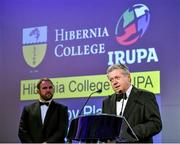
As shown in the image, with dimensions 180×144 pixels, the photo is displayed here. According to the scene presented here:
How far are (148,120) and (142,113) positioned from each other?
9 centimetres

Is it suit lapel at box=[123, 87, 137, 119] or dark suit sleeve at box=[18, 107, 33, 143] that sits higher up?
suit lapel at box=[123, 87, 137, 119]

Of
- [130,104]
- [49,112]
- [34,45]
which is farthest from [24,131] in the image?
[130,104]

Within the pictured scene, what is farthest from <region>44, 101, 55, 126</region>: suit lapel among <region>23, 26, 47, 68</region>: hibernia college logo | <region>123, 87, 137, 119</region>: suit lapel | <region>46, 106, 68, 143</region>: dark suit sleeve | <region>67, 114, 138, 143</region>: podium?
<region>67, 114, 138, 143</region>: podium

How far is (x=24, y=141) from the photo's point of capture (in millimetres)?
5051

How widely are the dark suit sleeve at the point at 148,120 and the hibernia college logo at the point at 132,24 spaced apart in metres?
1.89

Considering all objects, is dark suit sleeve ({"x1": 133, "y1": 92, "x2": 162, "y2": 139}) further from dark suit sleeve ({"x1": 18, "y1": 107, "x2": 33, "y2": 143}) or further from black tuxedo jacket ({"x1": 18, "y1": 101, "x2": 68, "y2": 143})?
dark suit sleeve ({"x1": 18, "y1": 107, "x2": 33, "y2": 143})

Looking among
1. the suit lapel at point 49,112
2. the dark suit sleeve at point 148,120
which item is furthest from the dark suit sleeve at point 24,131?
the dark suit sleeve at point 148,120

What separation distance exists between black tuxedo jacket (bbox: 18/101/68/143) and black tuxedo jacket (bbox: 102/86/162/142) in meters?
1.30

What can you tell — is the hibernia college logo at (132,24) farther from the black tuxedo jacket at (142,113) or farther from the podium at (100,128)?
the podium at (100,128)

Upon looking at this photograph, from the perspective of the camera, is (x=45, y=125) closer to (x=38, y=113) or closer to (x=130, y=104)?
(x=38, y=113)

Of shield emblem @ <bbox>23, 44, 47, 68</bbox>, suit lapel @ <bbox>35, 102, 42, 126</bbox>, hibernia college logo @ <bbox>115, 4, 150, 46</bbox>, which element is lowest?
suit lapel @ <bbox>35, 102, 42, 126</bbox>

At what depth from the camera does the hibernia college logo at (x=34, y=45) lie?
6.23 metres

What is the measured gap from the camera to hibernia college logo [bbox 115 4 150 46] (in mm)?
5602

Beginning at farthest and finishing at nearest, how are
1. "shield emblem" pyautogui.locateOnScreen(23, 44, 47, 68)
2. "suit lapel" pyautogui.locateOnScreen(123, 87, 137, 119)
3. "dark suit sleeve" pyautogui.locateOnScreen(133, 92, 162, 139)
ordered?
"shield emblem" pyautogui.locateOnScreen(23, 44, 47, 68), "suit lapel" pyautogui.locateOnScreen(123, 87, 137, 119), "dark suit sleeve" pyautogui.locateOnScreen(133, 92, 162, 139)
